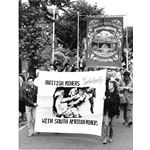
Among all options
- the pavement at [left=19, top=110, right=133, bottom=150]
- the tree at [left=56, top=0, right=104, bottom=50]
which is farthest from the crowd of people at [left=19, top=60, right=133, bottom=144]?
the tree at [left=56, top=0, right=104, bottom=50]

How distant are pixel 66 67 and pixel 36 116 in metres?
2.80

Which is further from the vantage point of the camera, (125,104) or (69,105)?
(125,104)

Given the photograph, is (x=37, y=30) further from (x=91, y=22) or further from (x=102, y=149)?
(x=102, y=149)

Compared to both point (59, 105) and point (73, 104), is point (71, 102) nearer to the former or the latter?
point (73, 104)

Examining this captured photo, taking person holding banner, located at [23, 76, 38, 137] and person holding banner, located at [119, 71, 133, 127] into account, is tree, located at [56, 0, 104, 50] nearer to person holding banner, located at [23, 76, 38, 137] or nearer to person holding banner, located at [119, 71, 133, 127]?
person holding banner, located at [119, 71, 133, 127]

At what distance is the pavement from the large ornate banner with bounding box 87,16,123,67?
195 cm

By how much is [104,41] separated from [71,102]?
2.06 meters

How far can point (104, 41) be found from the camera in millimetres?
9172

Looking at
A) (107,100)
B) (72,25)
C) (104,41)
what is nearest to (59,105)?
(107,100)

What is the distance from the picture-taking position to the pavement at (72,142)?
7637 millimetres

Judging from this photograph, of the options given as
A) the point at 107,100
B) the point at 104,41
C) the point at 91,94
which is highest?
the point at 104,41

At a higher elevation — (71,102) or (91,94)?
(91,94)

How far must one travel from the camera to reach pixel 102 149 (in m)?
7.53

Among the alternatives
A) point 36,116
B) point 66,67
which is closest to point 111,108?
point 36,116
